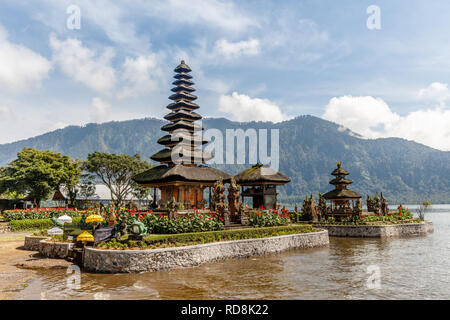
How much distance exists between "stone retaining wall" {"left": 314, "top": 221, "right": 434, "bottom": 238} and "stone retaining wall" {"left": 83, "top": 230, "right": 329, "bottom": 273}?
17.9 metres

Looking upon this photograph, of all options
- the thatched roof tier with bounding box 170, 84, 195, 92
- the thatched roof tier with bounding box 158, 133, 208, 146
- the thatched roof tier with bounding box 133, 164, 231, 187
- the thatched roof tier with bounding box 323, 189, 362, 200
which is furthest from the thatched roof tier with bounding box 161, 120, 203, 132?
the thatched roof tier with bounding box 323, 189, 362, 200

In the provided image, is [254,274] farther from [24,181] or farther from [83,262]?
[24,181]

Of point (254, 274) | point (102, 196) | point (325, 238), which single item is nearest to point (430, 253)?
point (325, 238)

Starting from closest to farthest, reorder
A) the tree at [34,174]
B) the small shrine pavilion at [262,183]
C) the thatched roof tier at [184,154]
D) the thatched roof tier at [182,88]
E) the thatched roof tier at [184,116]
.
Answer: the thatched roof tier at [184,154]
the thatched roof tier at [184,116]
the small shrine pavilion at [262,183]
the thatched roof tier at [182,88]
the tree at [34,174]

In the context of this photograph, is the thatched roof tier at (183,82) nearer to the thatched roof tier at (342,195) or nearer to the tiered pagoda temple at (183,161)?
the tiered pagoda temple at (183,161)

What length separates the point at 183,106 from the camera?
41688 mm

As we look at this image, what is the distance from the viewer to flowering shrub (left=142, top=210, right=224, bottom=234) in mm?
20922

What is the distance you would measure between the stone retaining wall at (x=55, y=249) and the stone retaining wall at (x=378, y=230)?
2903 cm

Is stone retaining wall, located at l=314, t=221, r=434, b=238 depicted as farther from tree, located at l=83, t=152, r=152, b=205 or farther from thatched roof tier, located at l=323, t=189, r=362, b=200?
tree, located at l=83, t=152, r=152, b=205

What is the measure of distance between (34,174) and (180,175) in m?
25.3

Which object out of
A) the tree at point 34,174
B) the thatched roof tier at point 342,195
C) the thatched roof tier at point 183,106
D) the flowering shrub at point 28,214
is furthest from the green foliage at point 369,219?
the tree at point 34,174

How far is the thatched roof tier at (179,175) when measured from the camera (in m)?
32.9

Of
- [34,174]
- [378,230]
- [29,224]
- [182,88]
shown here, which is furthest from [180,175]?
[34,174]

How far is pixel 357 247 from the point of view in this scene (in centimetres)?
2839
